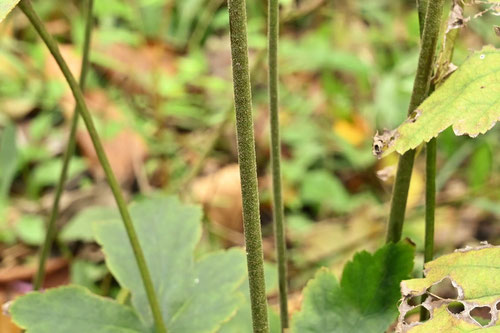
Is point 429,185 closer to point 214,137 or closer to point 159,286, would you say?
point 159,286

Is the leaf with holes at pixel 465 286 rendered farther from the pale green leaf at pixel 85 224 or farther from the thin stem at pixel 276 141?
the pale green leaf at pixel 85 224

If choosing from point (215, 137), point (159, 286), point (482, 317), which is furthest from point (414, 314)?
point (215, 137)

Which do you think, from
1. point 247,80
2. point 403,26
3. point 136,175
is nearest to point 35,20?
point 247,80

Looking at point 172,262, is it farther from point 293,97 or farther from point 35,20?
point 293,97

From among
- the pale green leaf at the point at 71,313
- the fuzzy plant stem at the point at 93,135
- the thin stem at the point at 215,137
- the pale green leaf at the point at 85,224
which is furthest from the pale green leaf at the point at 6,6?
the pale green leaf at the point at 85,224

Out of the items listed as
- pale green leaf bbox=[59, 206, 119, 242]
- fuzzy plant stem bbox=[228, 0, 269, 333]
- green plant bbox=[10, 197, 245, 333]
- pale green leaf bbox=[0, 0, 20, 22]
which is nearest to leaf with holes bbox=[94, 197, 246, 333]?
green plant bbox=[10, 197, 245, 333]

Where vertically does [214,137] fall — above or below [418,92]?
below
